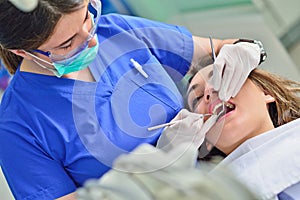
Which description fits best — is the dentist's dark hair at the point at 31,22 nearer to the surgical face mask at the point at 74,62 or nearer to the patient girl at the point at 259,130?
the surgical face mask at the point at 74,62

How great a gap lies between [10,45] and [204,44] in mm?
594

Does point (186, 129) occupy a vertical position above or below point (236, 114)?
above

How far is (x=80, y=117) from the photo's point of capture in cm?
112

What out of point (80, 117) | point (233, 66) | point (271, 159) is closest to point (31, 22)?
point (80, 117)

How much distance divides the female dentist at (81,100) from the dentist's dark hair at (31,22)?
2 centimetres

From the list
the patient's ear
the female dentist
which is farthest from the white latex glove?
the patient's ear

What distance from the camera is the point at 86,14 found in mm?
1026

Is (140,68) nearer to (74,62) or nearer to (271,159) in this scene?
(74,62)

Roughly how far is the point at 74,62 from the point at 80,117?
136mm

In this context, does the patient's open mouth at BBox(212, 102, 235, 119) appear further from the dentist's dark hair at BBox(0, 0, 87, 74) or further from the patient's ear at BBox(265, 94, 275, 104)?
the dentist's dark hair at BBox(0, 0, 87, 74)

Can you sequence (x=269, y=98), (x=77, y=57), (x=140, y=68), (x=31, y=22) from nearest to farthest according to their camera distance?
(x=31, y=22), (x=77, y=57), (x=140, y=68), (x=269, y=98)

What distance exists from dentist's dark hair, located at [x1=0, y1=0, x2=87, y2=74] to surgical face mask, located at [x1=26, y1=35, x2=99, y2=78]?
9cm

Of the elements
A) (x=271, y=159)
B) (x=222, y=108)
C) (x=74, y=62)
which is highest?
(x=74, y=62)

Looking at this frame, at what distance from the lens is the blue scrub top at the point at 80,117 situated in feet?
3.58
